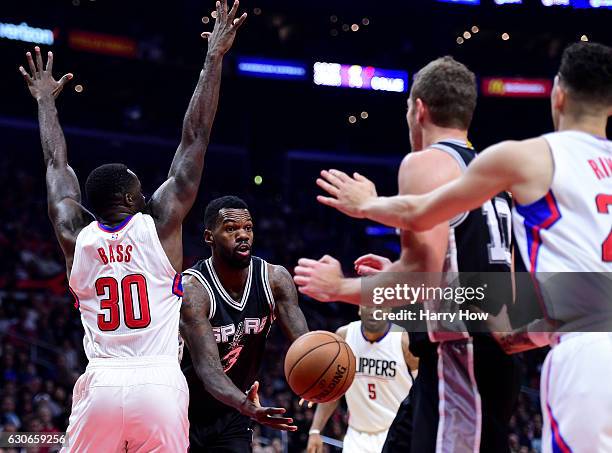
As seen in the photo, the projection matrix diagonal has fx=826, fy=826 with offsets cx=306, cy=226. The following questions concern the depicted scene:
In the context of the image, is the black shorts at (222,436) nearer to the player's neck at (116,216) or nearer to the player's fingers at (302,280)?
the player's neck at (116,216)

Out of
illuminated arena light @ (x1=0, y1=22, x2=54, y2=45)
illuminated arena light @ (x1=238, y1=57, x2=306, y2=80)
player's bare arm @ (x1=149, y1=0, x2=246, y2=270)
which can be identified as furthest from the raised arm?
illuminated arena light @ (x1=238, y1=57, x2=306, y2=80)

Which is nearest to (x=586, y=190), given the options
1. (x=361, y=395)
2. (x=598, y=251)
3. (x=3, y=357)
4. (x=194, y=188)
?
(x=598, y=251)

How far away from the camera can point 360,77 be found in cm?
2877

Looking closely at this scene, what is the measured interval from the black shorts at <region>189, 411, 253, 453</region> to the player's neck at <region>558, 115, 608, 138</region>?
11.2 ft

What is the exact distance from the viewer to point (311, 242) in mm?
26703

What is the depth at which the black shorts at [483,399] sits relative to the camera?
12.5ft

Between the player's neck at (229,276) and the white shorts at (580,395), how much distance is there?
325 centimetres

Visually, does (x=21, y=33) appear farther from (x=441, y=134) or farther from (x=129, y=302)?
(x=441, y=134)

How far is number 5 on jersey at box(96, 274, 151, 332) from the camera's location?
16.2 feet

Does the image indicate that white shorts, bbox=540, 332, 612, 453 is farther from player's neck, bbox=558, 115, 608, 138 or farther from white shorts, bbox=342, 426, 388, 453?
white shorts, bbox=342, 426, 388, 453

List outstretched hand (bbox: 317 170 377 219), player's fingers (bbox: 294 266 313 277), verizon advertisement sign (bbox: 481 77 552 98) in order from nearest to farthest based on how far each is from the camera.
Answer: outstretched hand (bbox: 317 170 377 219), player's fingers (bbox: 294 266 313 277), verizon advertisement sign (bbox: 481 77 552 98)

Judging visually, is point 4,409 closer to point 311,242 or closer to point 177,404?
point 177,404

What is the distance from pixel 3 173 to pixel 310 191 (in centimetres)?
Result: 1111

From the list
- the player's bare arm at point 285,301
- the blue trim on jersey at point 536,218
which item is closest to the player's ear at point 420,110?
the blue trim on jersey at point 536,218
